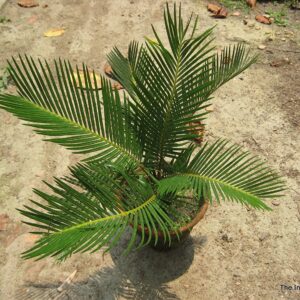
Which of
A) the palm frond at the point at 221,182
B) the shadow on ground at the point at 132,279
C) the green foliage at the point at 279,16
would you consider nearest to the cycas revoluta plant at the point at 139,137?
the palm frond at the point at 221,182

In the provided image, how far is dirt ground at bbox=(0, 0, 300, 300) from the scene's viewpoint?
185 centimetres

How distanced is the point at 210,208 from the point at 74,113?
1126 millimetres

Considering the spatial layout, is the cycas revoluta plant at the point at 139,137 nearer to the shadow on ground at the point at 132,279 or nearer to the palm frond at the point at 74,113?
the palm frond at the point at 74,113

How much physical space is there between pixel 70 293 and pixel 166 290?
1.60ft

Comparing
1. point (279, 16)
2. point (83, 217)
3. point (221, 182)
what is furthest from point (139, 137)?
point (279, 16)

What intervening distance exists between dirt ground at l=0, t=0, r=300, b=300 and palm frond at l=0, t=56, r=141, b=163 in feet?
2.53

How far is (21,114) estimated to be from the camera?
3.93ft

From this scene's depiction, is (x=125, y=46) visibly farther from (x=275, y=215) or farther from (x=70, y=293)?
(x=70, y=293)

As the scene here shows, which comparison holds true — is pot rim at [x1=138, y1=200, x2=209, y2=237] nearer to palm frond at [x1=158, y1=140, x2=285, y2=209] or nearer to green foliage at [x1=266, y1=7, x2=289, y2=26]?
palm frond at [x1=158, y1=140, x2=285, y2=209]

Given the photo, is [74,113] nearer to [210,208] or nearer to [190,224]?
[190,224]

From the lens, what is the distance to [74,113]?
4.34 feet

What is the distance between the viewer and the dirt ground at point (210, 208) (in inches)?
73.0

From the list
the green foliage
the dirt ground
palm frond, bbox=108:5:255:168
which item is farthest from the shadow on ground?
the green foliage

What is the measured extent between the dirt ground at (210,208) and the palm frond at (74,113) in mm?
770
